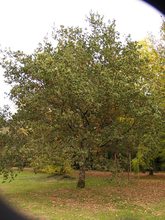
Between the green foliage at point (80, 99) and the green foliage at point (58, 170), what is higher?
the green foliage at point (80, 99)

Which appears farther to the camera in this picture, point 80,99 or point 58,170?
point 58,170

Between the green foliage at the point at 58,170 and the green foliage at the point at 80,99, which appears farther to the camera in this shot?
the green foliage at the point at 58,170

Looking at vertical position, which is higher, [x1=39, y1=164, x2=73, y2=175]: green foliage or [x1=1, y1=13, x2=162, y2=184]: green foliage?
[x1=1, y1=13, x2=162, y2=184]: green foliage

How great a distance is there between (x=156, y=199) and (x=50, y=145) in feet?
16.8

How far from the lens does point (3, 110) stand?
17.4 meters

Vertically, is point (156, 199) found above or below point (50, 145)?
below

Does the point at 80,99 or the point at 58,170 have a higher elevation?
the point at 80,99

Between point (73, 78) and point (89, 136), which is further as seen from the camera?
point (89, 136)

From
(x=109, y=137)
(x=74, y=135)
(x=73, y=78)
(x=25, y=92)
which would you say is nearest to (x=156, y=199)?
(x=109, y=137)

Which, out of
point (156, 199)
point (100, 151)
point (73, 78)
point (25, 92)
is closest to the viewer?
point (73, 78)

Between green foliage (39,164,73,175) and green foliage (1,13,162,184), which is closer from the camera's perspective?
green foliage (1,13,162,184)

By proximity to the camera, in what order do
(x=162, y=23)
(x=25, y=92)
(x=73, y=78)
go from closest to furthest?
1. (x=73, y=78)
2. (x=25, y=92)
3. (x=162, y=23)

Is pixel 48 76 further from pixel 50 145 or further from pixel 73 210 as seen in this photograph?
pixel 73 210

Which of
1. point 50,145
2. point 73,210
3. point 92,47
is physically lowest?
point 73,210
